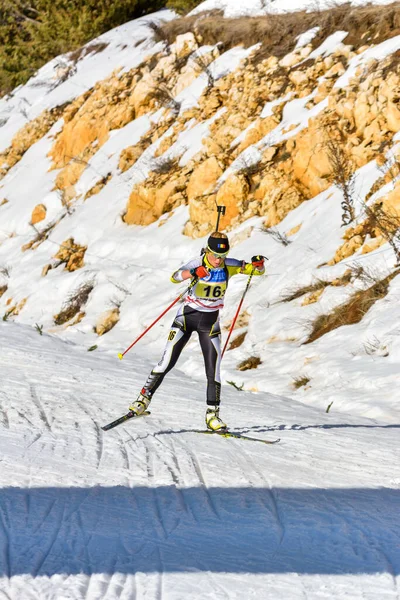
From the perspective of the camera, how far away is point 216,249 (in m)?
7.62

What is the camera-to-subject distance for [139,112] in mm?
24391

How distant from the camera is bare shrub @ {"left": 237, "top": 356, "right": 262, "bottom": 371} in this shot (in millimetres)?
11945

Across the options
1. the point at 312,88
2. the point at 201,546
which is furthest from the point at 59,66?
the point at 201,546

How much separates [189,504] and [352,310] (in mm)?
7279

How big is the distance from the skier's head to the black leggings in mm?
607

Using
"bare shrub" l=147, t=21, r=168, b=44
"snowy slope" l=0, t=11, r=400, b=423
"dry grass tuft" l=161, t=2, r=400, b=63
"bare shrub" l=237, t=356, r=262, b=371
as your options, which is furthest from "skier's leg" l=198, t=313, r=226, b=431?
"bare shrub" l=147, t=21, r=168, b=44

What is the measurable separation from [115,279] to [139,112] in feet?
29.1

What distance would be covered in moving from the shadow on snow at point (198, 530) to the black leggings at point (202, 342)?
2266 mm

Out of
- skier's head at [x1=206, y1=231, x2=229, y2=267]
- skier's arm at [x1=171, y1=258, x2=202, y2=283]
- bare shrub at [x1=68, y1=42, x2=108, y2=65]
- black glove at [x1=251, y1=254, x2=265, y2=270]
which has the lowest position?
bare shrub at [x1=68, y1=42, x2=108, y2=65]

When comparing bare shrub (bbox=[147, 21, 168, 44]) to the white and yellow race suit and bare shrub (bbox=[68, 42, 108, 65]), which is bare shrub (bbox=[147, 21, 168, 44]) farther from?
the white and yellow race suit

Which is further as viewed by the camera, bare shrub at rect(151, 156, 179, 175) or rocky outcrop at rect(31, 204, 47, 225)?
rocky outcrop at rect(31, 204, 47, 225)

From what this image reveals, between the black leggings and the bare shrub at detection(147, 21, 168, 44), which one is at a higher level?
the black leggings

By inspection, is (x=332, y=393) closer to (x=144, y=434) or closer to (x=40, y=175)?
(x=144, y=434)

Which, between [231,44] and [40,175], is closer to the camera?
[231,44]
